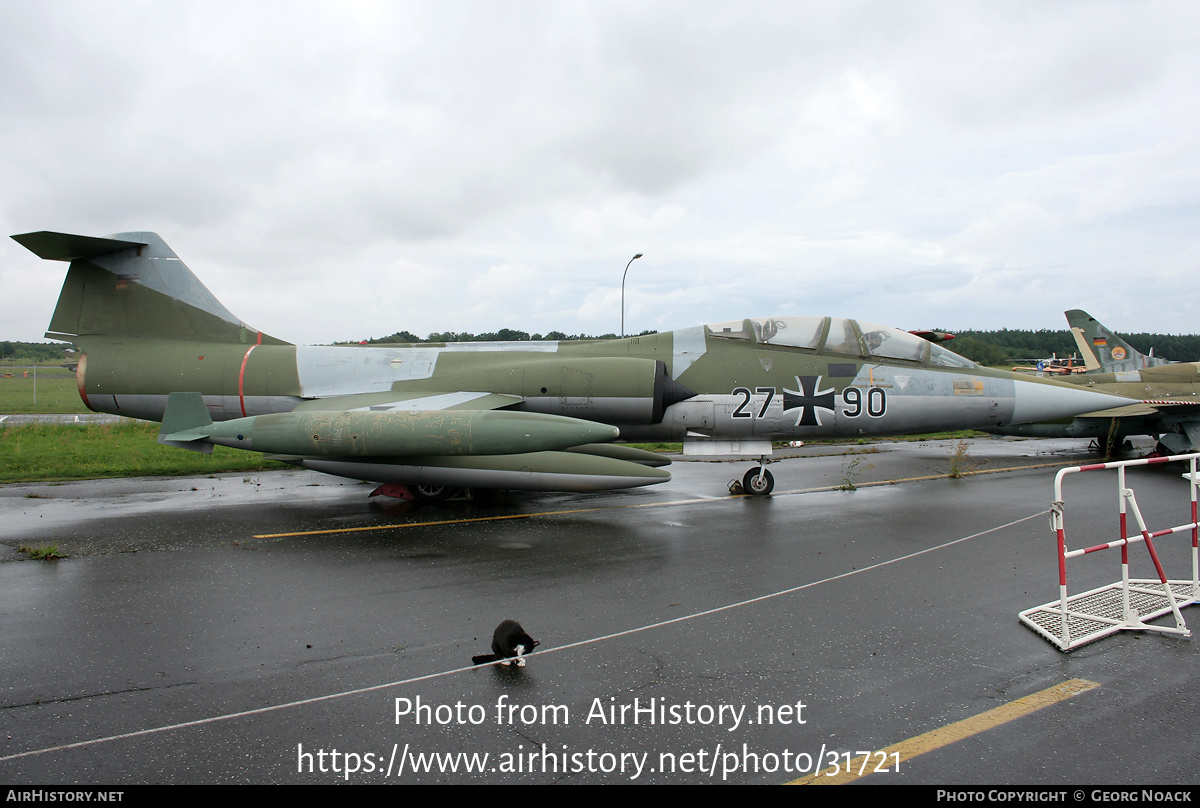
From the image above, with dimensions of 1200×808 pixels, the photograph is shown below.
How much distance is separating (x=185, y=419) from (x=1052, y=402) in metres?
12.2

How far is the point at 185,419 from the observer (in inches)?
350

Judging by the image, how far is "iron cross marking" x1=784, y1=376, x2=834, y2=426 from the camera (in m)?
9.45

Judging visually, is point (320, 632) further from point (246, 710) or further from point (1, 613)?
point (1, 613)

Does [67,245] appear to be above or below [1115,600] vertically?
above

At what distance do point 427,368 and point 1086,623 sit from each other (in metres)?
8.35

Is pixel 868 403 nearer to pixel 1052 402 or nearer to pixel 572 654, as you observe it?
pixel 1052 402

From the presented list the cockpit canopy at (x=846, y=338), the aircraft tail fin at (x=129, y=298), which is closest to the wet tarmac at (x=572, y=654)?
the cockpit canopy at (x=846, y=338)

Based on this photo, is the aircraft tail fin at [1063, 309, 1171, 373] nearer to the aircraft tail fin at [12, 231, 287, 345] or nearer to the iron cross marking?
the iron cross marking

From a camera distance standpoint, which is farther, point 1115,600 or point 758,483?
point 758,483

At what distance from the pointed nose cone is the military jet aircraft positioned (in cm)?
2

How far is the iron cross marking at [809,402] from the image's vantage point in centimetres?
945

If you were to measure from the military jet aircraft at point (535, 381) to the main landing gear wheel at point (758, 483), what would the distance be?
31 millimetres

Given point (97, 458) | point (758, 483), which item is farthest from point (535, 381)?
point (97, 458)

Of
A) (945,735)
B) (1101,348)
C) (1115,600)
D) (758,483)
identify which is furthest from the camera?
(1101,348)
